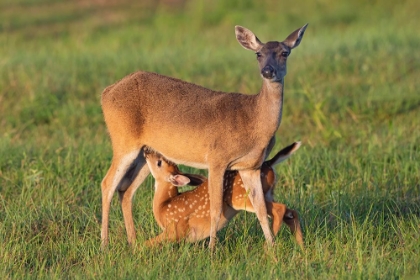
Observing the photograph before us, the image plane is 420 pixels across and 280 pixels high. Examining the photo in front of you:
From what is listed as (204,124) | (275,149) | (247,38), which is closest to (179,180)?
(204,124)

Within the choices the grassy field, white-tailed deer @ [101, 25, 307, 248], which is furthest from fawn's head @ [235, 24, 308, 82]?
the grassy field

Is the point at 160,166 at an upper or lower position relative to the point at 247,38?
lower

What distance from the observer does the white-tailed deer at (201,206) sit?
6086 millimetres

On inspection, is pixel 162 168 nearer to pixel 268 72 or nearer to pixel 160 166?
pixel 160 166

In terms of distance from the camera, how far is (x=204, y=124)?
614 centimetres

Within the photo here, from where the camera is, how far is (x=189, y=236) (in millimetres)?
6258

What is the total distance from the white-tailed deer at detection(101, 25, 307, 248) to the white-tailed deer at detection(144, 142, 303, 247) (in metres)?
0.12

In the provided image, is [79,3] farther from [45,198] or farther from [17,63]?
[45,198]

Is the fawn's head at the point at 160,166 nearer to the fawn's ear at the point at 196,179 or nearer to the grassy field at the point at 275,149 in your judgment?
the fawn's ear at the point at 196,179

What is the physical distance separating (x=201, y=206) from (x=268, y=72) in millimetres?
1216

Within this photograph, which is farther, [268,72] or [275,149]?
[275,149]

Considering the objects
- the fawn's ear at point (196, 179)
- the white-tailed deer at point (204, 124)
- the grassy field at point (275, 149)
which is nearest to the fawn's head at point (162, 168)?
the fawn's ear at point (196, 179)

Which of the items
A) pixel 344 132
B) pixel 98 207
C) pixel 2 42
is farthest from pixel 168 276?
pixel 2 42

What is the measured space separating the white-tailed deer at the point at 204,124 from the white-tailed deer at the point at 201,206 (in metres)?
0.12
